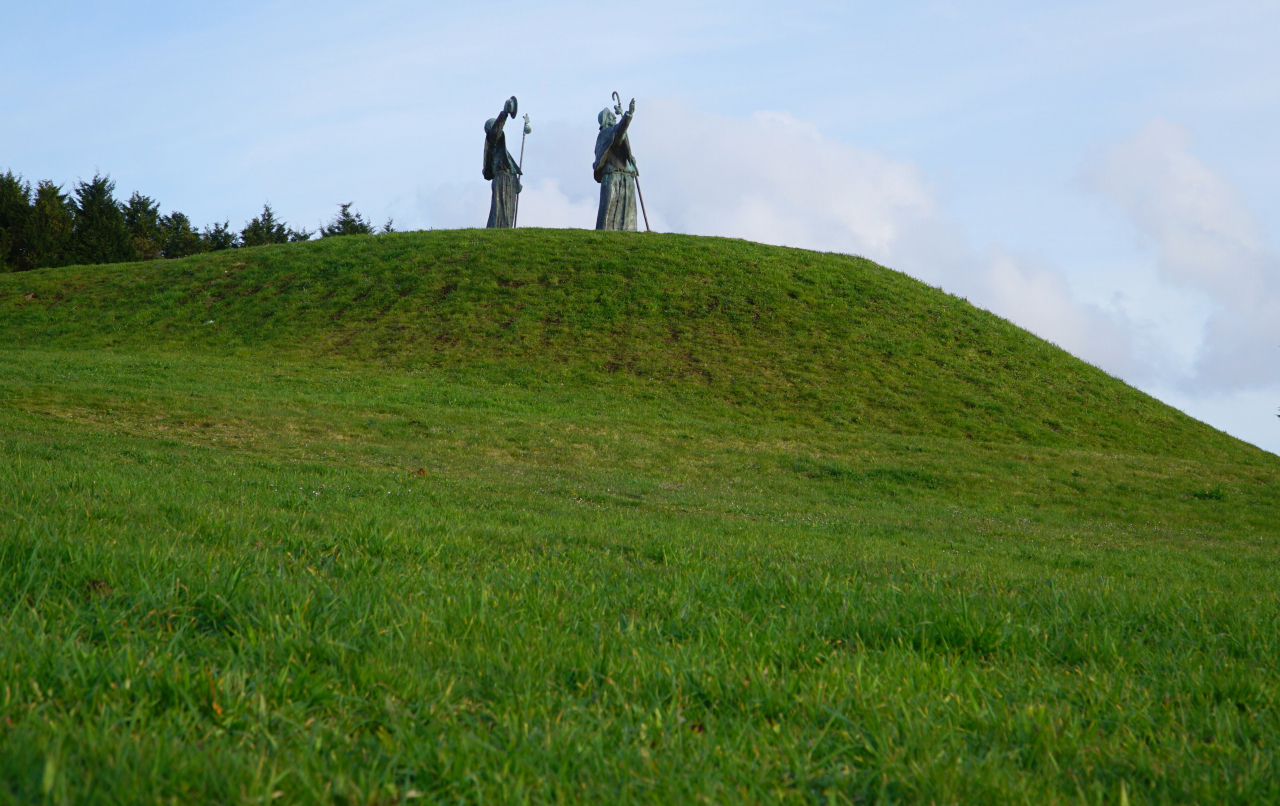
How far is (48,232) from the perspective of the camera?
54.8 m

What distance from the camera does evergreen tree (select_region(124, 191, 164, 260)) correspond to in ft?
200

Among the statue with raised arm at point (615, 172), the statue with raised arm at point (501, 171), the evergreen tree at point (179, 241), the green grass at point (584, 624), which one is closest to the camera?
the green grass at point (584, 624)

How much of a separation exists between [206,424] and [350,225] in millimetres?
54646

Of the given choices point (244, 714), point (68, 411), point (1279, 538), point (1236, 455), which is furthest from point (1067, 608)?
point (1236, 455)

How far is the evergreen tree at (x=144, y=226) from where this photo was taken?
61.1m

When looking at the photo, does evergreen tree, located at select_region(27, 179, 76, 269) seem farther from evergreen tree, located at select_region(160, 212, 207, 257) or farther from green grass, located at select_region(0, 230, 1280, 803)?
green grass, located at select_region(0, 230, 1280, 803)

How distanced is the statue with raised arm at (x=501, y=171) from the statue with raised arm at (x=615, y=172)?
17.6 feet

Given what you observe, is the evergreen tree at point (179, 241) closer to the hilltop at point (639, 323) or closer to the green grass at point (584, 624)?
the hilltop at point (639, 323)

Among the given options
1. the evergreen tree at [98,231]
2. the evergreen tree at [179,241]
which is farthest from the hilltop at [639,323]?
the evergreen tree at [179,241]

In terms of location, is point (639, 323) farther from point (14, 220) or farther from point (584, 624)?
point (14, 220)

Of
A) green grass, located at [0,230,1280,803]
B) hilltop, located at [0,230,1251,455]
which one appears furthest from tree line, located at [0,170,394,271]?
green grass, located at [0,230,1280,803]

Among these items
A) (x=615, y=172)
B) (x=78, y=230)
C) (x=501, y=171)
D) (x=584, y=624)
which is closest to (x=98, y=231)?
(x=78, y=230)

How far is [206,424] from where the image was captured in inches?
749

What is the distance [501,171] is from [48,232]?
A: 3143 centimetres
